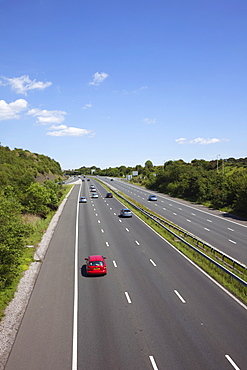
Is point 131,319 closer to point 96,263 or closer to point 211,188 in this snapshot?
point 96,263

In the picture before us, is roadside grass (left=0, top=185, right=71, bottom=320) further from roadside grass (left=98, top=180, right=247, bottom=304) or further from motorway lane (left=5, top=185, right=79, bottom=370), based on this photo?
roadside grass (left=98, top=180, right=247, bottom=304)

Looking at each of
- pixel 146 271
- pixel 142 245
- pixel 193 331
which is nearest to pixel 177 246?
pixel 142 245

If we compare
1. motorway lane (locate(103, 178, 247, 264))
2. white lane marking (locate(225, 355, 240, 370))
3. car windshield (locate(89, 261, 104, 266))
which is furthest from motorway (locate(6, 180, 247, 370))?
motorway lane (locate(103, 178, 247, 264))

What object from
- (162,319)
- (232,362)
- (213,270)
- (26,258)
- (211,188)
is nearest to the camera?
(232,362)

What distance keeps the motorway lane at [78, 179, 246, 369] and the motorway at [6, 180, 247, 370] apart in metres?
0.04

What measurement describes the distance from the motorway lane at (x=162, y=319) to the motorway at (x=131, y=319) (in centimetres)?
4

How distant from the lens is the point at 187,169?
83688 mm

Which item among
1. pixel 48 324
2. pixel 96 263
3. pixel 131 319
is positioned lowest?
pixel 48 324

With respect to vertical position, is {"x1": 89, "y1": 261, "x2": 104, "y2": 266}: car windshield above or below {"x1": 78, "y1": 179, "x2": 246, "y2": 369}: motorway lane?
above

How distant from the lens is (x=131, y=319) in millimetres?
13469

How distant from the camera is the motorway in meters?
10.5

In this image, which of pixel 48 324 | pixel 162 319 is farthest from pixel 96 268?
pixel 162 319

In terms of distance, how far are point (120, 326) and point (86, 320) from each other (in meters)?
1.70

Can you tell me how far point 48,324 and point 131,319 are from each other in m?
3.73
